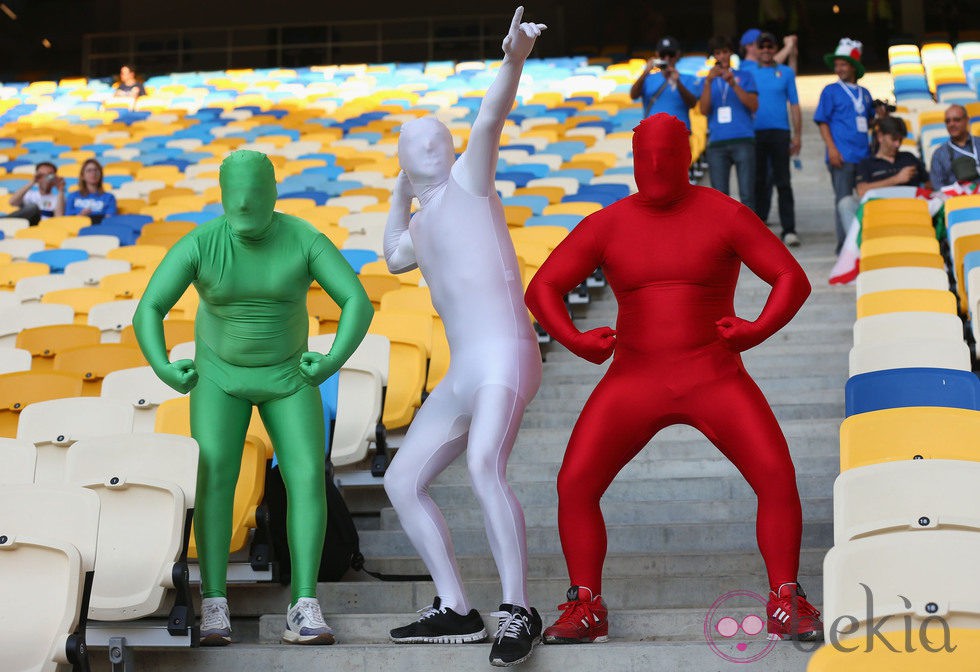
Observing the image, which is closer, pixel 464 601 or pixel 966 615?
pixel 966 615

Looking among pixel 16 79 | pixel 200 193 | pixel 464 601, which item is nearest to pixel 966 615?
pixel 464 601

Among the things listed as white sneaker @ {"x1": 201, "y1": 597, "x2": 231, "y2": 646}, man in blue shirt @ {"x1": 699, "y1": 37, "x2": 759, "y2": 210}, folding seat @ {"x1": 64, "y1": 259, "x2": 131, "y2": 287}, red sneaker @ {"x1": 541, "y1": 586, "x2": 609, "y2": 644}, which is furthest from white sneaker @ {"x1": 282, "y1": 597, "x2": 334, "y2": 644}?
man in blue shirt @ {"x1": 699, "y1": 37, "x2": 759, "y2": 210}

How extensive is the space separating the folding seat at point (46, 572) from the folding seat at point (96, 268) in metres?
4.91

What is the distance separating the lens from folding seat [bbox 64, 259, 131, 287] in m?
9.13

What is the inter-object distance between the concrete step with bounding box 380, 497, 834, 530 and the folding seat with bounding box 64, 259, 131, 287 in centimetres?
414

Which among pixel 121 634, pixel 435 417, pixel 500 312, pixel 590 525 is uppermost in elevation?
pixel 500 312

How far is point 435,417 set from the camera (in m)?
4.58

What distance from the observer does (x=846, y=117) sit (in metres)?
9.89

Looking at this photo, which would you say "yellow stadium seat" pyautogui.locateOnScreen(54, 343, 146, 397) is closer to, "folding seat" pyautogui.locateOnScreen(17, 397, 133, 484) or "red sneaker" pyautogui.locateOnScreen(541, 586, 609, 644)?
"folding seat" pyautogui.locateOnScreen(17, 397, 133, 484)

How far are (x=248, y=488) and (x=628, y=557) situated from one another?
1491mm

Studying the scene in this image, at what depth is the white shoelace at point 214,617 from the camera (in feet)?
15.4

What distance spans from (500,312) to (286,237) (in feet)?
2.88

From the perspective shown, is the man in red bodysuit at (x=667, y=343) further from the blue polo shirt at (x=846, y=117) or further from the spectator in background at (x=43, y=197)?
the spectator in background at (x=43, y=197)

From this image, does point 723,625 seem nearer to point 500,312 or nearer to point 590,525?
point 590,525
